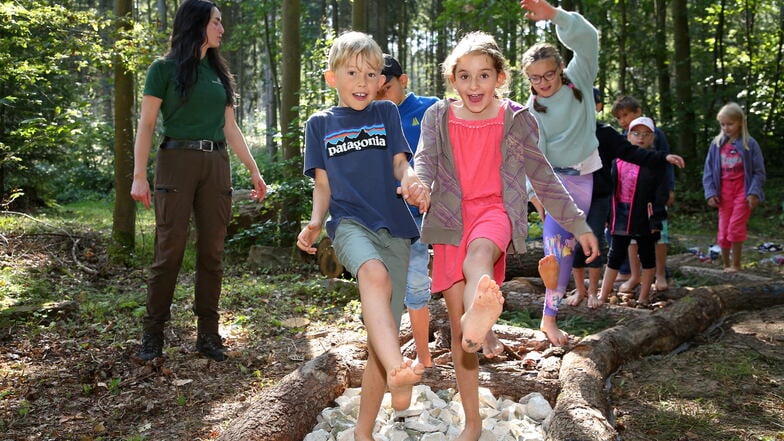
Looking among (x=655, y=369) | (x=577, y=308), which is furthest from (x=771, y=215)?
(x=655, y=369)

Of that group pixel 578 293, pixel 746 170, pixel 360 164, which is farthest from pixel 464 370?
pixel 746 170

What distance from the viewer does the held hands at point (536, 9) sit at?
3861 millimetres

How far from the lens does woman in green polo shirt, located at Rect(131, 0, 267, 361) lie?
170 inches

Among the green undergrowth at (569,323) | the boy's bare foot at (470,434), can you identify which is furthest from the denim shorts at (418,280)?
the green undergrowth at (569,323)

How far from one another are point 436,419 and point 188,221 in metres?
2.24

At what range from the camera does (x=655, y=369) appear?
4.54 m

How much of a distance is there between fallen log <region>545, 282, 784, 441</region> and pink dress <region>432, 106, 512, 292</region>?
30.3 inches

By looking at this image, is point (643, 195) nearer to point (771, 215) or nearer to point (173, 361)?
point (173, 361)

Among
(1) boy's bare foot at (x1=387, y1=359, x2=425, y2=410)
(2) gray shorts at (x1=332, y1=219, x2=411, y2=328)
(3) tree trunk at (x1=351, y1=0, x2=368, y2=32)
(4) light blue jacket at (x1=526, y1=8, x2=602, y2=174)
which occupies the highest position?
(3) tree trunk at (x1=351, y1=0, x2=368, y2=32)

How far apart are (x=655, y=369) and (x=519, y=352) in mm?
1019

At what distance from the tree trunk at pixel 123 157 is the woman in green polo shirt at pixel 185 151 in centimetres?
406

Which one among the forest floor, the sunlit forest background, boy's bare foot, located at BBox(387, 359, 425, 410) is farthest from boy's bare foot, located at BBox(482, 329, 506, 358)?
the sunlit forest background

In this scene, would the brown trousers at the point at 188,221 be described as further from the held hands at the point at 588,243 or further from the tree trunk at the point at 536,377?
the held hands at the point at 588,243

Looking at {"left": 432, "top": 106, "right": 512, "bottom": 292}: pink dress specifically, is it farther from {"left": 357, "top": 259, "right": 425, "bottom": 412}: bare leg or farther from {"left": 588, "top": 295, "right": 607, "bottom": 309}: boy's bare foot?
{"left": 588, "top": 295, "right": 607, "bottom": 309}: boy's bare foot
